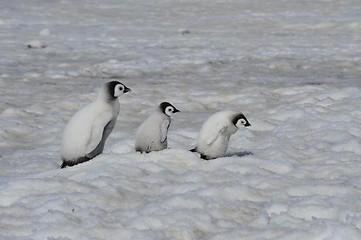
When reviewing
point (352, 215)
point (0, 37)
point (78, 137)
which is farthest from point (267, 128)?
point (0, 37)

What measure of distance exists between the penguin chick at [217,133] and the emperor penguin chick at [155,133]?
0.48 metres

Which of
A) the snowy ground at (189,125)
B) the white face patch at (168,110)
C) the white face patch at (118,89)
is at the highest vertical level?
the white face patch at (118,89)

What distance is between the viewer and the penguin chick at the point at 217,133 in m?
6.47

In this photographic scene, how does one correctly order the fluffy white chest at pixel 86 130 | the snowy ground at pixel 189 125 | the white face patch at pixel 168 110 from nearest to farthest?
the snowy ground at pixel 189 125
the fluffy white chest at pixel 86 130
the white face patch at pixel 168 110

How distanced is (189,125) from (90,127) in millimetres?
3481

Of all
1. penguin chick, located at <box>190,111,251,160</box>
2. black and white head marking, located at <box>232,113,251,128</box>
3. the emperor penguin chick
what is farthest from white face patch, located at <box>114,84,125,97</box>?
black and white head marking, located at <box>232,113,251,128</box>

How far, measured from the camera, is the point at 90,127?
20.8 feet

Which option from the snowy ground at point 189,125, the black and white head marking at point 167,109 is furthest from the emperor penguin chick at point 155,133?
the snowy ground at point 189,125

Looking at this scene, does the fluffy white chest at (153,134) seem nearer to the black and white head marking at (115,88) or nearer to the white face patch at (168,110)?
the white face patch at (168,110)

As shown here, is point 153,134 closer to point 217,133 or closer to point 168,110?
point 168,110

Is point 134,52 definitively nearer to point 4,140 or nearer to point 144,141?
point 4,140

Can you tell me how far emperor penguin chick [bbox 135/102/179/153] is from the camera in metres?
6.80

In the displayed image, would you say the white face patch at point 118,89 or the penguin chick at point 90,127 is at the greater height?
the white face patch at point 118,89

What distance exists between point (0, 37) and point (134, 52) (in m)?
4.95
